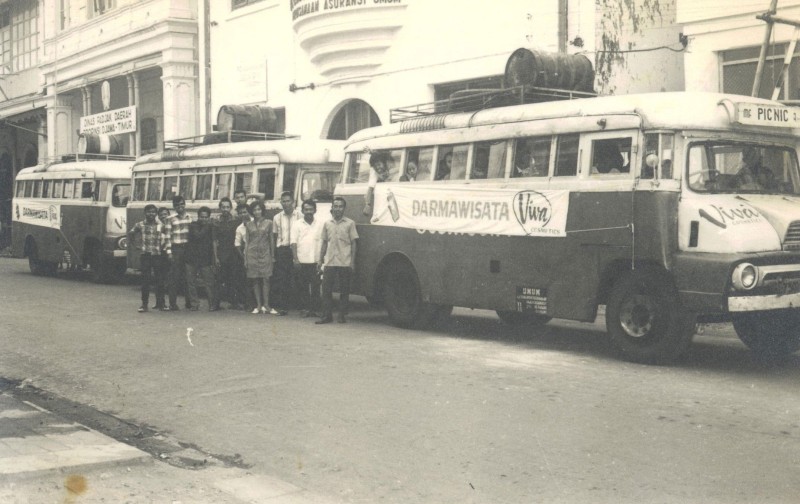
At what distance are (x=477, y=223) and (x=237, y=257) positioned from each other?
4.96m

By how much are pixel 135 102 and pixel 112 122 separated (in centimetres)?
172

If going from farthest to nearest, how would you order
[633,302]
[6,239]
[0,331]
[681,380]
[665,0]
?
[6,239] → [665,0] → [0,331] → [633,302] → [681,380]

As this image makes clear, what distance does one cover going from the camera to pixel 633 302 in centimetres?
973

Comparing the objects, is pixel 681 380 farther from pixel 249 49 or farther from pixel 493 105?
pixel 249 49

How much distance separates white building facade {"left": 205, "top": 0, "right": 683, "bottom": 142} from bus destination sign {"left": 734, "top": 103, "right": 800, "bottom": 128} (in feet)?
18.8

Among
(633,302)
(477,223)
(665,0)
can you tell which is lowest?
(633,302)

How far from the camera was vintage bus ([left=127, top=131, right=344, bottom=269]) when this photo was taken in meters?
15.4

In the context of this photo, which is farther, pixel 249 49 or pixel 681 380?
pixel 249 49

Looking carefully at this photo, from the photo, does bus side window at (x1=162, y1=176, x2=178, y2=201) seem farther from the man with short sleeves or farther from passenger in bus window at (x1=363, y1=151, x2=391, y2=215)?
passenger in bus window at (x1=363, y1=151, x2=391, y2=215)

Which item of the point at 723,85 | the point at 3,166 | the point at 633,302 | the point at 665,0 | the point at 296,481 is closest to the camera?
the point at 296,481

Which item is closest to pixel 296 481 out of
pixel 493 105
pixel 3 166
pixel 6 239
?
pixel 493 105

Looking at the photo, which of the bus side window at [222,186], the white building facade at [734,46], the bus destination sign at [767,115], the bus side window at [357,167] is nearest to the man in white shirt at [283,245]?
the bus side window at [357,167]

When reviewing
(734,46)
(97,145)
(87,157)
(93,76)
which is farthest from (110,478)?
(93,76)

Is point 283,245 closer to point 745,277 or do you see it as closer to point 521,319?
point 521,319
